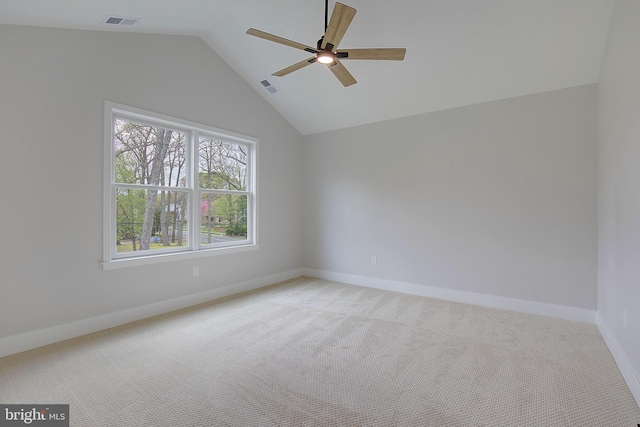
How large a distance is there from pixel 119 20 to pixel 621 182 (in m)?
4.60

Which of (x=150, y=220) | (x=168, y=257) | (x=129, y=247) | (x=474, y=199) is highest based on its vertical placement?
(x=474, y=199)

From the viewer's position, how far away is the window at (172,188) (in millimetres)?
3148

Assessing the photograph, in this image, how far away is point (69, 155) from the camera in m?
2.74

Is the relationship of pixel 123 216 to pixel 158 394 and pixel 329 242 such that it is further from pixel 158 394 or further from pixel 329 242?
pixel 329 242

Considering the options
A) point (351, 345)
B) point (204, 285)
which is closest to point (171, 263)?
point (204, 285)

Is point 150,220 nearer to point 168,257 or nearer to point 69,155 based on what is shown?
point 168,257

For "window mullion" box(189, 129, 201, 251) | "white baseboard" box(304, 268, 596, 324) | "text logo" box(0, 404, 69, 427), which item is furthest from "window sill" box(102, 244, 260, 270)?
"white baseboard" box(304, 268, 596, 324)

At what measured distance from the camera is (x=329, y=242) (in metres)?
5.13

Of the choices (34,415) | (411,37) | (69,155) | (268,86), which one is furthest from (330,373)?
(268,86)

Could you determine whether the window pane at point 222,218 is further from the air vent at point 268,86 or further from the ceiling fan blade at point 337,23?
the ceiling fan blade at point 337,23

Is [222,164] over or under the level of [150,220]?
over

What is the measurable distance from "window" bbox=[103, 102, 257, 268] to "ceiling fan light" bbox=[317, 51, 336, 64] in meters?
2.06

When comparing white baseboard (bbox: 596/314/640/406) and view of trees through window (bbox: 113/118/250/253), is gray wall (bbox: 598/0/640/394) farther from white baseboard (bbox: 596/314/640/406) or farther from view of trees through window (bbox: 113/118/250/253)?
view of trees through window (bbox: 113/118/250/253)

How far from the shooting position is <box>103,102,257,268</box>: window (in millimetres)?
3148
